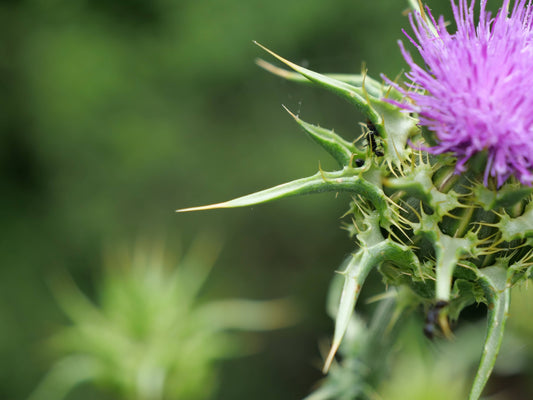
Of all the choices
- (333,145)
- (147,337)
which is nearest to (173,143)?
(147,337)

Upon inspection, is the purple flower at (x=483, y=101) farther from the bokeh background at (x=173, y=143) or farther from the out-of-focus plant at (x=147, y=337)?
the bokeh background at (x=173, y=143)

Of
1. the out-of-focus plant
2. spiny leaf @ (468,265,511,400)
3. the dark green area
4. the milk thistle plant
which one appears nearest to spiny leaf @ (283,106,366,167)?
the milk thistle plant

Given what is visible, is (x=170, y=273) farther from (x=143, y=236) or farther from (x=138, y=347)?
(x=143, y=236)

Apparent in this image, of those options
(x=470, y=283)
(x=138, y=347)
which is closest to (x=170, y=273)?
(x=138, y=347)

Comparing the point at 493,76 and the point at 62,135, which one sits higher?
the point at 62,135

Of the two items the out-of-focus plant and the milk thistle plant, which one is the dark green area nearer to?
the out-of-focus plant

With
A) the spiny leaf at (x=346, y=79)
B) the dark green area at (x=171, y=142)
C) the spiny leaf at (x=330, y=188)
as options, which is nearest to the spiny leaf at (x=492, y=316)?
the spiny leaf at (x=330, y=188)

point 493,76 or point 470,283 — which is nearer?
point 493,76

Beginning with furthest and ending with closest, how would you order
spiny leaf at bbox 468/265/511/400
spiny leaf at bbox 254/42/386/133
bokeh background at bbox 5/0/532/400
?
bokeh background at bbox 5/0/532/400
spiny leaf at bbox 254/42/386/133
spiny leaf at bbox 468/265/511/400
